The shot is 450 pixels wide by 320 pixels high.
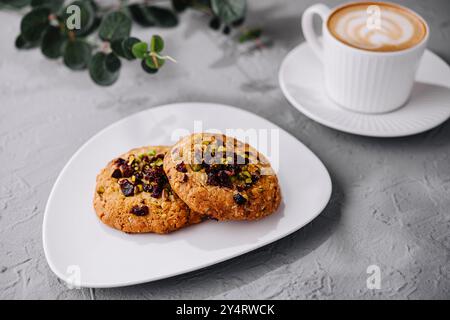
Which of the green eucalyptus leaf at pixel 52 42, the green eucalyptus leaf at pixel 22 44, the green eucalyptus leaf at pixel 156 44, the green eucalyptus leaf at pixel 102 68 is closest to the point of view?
the green eucalyptus leaf at pixel 156 44

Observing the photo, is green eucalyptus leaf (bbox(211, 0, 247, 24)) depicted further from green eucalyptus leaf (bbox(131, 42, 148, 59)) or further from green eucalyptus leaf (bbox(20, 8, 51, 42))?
green eucalyptus leaf (bbox(20, 8, 51, 42))

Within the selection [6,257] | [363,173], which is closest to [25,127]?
[6,257]

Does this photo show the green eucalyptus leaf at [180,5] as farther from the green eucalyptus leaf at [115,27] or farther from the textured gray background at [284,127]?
the green eucalyptus leaf at [115,27]

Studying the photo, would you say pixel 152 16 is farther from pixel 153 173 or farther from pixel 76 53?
pixel 153 173

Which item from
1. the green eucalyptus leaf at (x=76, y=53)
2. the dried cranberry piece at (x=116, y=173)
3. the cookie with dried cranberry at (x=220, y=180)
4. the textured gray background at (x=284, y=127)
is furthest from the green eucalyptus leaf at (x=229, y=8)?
the dried cranberry piece at (x=116, y=173)

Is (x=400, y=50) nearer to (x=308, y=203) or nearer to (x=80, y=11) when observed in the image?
(x=308, y=203)

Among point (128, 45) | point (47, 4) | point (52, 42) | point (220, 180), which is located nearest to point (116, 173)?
point (220, 180)
